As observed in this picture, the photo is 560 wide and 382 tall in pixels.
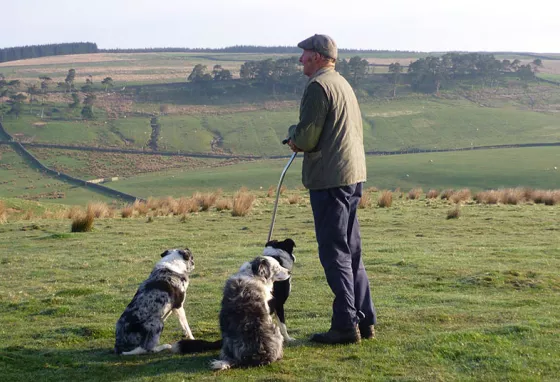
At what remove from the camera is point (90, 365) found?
8.22 metres

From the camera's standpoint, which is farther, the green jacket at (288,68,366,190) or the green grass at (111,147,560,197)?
the green grass at (111,147,560,197)

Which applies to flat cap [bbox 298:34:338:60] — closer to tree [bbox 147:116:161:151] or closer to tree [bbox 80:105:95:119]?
tree [bbox 147:116:161:151]

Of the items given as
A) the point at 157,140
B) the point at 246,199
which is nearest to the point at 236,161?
the point at 157,140

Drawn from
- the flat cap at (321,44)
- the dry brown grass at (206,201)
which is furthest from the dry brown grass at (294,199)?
the flat cap at (321,44)

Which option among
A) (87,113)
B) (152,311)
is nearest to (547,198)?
(152,311)

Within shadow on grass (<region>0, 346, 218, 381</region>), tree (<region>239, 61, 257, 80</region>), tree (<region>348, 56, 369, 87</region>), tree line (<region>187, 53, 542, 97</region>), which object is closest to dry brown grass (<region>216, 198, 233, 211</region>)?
shadow on grass (<region>0, 346, 218, 381</region>)

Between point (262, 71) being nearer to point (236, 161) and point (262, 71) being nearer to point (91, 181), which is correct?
point (236, 161)

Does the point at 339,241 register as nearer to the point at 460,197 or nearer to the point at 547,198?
the point at 547,198

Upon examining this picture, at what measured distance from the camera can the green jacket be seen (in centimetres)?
802

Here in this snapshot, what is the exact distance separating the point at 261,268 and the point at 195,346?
1.19m

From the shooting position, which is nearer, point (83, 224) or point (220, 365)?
point (220, 365)

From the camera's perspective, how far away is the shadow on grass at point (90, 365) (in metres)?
7.80

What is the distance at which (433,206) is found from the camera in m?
28.3

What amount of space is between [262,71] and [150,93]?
21831 millimetres
